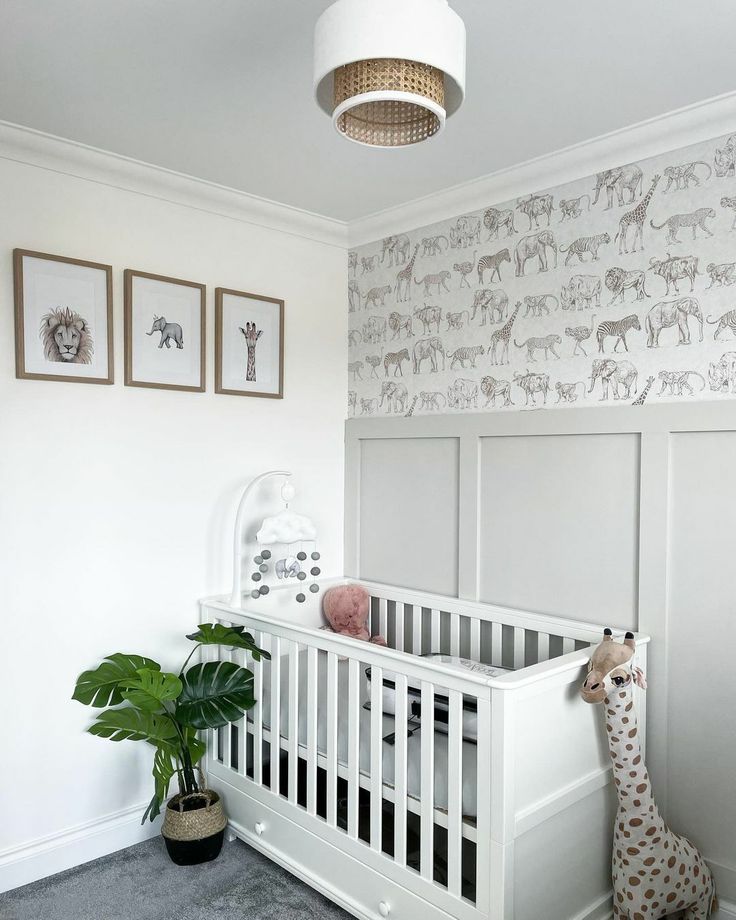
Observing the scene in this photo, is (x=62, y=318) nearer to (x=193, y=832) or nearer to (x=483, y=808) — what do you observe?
(x=193, y=832)

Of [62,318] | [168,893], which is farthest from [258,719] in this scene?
[62,318]

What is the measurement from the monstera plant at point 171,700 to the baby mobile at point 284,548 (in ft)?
1.20

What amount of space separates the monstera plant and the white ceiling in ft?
5.38

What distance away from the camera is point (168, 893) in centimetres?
232

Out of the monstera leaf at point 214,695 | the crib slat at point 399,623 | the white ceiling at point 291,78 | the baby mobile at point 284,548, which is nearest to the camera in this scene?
the white ceiling at point 291,78

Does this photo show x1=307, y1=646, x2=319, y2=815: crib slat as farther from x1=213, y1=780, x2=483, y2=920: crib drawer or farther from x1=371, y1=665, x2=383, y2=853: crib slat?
x1=371, y1=665, x2=383, y2=853: crib slat

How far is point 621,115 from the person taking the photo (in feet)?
7.16

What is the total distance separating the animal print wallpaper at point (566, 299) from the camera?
2174mm

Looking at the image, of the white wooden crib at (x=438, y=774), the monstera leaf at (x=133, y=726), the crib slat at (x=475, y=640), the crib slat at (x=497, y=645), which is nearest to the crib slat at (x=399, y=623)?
the white wooden crib at (x=438, y=774)

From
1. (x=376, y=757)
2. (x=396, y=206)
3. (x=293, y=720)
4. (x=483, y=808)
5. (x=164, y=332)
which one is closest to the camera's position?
(x=483, y=808)

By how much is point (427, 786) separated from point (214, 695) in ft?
2.76

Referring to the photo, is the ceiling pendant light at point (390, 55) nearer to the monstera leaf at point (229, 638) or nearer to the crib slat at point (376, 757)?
the crib slat at point (376, 757)

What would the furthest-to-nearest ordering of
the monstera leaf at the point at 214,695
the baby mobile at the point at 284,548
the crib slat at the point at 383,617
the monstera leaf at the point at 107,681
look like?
the crib slat at the point at 383,617 < the baby mobile at the point at 284,548 < the monstera leaf at the point at 214,695 < the monstera leaf at the point at 107,681

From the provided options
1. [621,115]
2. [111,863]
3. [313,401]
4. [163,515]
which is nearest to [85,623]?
[163,515]
